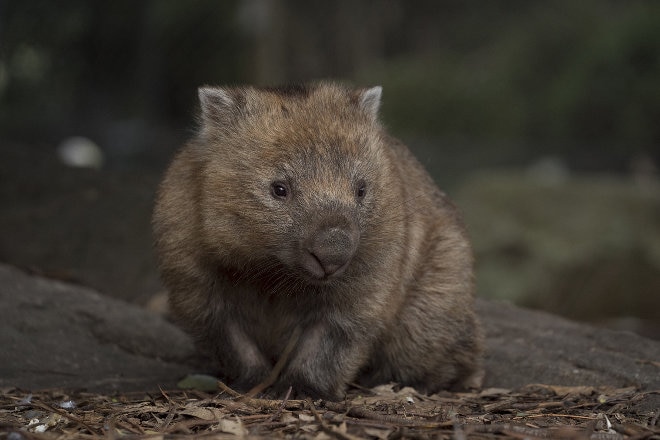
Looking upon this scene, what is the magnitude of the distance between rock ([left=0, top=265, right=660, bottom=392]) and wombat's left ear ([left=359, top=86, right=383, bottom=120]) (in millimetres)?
2264

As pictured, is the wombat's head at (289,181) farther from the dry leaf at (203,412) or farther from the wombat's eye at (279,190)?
the dry leaf at (203,412)

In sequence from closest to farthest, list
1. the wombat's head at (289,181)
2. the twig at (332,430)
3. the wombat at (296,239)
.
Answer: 1. the twig at (332,430)
2. the wombat's head at (289,181)
3. the wombat at (296,239)

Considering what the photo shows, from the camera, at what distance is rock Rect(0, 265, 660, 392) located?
19.5 feet

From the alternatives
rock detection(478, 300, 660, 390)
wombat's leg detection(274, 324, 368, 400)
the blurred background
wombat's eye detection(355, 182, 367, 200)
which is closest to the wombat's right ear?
wombat's eye detection(355, 182, 367, 200)

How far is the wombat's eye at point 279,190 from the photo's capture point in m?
4.81

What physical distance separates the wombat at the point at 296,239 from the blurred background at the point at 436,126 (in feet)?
11.4

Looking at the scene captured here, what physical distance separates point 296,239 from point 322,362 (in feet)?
3.30

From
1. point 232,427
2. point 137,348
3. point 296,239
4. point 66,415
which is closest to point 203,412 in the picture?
point 232,427

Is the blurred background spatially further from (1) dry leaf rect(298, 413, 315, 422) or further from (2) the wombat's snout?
(1) dry leaf rect(298, 413, 315, 422)

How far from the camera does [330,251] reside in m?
4.44

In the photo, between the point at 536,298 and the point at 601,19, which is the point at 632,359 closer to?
the point at 536,298

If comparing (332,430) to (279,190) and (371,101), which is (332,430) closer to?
(279,190)

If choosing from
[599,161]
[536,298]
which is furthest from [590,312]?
[599,161]

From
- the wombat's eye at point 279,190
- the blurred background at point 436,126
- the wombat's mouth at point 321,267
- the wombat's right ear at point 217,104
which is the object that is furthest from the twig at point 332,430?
the blurred background at point 436,126
